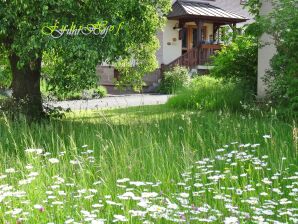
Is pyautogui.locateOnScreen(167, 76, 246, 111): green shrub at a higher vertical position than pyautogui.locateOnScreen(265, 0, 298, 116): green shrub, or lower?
lower

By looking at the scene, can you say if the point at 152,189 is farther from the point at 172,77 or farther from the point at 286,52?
the point at 172,77

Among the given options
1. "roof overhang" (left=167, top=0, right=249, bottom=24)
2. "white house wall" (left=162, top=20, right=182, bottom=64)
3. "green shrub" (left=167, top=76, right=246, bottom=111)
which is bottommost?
"green shrub" (left=167, top=76, right=246, bottom=111)

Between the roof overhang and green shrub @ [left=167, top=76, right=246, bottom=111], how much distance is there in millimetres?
12906

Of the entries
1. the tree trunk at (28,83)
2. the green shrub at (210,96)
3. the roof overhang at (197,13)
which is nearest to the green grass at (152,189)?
the tree trunk at (28,83)

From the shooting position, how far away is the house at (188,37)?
28.0m

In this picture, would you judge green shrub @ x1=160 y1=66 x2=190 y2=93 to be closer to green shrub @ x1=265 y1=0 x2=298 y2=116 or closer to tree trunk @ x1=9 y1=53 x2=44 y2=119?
tree trunk @ x1=9 y1=53 x2=44 y2=119

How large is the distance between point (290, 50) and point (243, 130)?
7.88ft

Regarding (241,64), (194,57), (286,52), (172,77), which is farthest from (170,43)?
(286,52)

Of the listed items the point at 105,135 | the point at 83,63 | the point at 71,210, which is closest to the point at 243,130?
the point at 105,135

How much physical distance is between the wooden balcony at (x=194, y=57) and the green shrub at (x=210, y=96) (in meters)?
11.9

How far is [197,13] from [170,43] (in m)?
2.45

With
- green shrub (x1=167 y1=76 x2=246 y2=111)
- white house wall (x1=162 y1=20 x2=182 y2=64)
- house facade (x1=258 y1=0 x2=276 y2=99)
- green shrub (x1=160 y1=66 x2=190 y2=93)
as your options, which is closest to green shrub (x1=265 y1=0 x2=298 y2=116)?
house facade (x1=258 y1=0 x2=276 y2=99)

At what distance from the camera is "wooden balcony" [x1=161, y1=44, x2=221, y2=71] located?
28022mm

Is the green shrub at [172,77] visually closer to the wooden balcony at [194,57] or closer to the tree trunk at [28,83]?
the wooden balcony at [194,57]
